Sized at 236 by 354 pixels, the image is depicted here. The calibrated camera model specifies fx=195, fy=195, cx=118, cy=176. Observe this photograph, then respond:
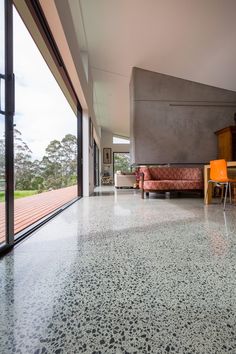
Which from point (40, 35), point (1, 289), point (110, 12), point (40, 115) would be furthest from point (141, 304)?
point (110, 12)

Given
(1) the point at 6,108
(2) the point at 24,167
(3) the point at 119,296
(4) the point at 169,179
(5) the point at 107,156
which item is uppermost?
(5) the point at 107,156

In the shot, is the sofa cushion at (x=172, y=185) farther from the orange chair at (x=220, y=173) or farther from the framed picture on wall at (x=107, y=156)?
the framed picture on wall at (x=107, y=156)

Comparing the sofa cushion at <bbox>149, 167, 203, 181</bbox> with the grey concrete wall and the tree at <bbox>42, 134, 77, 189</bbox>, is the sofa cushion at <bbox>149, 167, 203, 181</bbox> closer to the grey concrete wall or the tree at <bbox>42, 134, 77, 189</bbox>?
the grey concrete wall

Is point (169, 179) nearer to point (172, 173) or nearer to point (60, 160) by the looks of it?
point (172, 173)

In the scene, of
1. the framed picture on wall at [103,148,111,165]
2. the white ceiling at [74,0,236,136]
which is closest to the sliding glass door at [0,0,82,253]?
the white ceiling at [74,0,236,136]

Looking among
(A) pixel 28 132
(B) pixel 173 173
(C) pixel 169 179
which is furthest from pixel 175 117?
(A) pixel 28 132

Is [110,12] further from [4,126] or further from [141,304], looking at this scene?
[141,304]

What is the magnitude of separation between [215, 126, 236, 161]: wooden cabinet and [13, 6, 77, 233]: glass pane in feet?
13.4

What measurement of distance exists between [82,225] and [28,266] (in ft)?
3.18

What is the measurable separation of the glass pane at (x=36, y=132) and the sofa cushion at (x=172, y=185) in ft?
6.75

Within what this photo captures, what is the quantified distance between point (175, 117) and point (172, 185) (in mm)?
2351

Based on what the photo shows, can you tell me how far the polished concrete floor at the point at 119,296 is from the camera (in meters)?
0.62

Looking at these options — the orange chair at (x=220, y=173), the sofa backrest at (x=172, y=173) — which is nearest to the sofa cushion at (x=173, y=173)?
the sofa backrest at (x=172, y=173)

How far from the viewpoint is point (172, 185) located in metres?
4.77
